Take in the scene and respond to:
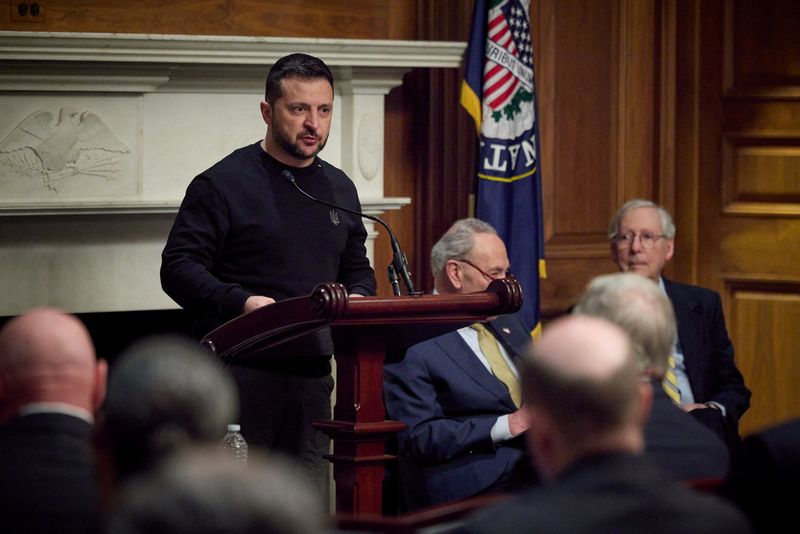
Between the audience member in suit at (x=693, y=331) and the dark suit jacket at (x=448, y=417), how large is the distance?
3.02 ft

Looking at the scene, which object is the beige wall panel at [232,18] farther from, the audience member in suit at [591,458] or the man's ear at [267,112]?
the audience member in suit at [591,458]

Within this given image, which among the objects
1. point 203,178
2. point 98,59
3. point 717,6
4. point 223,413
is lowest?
point 223,413

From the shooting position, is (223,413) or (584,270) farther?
(584,270)

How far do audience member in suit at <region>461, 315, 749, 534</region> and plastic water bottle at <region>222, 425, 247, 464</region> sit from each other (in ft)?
5.26

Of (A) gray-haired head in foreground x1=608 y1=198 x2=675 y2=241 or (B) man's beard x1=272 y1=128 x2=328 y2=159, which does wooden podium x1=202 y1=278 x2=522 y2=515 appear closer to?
(B) man's beard x1=272 y1=128 x2=328 y2=159

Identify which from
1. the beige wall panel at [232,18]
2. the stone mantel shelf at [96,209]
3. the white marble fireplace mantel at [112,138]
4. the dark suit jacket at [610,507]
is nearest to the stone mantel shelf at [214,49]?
the white marble fireplace mantel at [112,138]

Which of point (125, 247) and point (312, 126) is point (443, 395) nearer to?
point (312, 126)

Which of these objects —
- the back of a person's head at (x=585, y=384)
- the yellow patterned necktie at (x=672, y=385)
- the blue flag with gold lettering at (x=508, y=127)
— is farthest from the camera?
the blue flag with gold lettering at (x=508, y=127)

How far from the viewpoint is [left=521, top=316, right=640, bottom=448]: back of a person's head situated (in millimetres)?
1655

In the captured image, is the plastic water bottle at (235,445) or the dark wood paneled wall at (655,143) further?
the dark wood paneled wall at (655,143)

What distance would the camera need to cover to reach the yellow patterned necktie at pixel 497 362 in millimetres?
3789

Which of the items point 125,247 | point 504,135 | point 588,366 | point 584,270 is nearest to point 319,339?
point 588,366

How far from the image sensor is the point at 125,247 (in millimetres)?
4738

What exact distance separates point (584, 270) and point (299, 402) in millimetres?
2248
